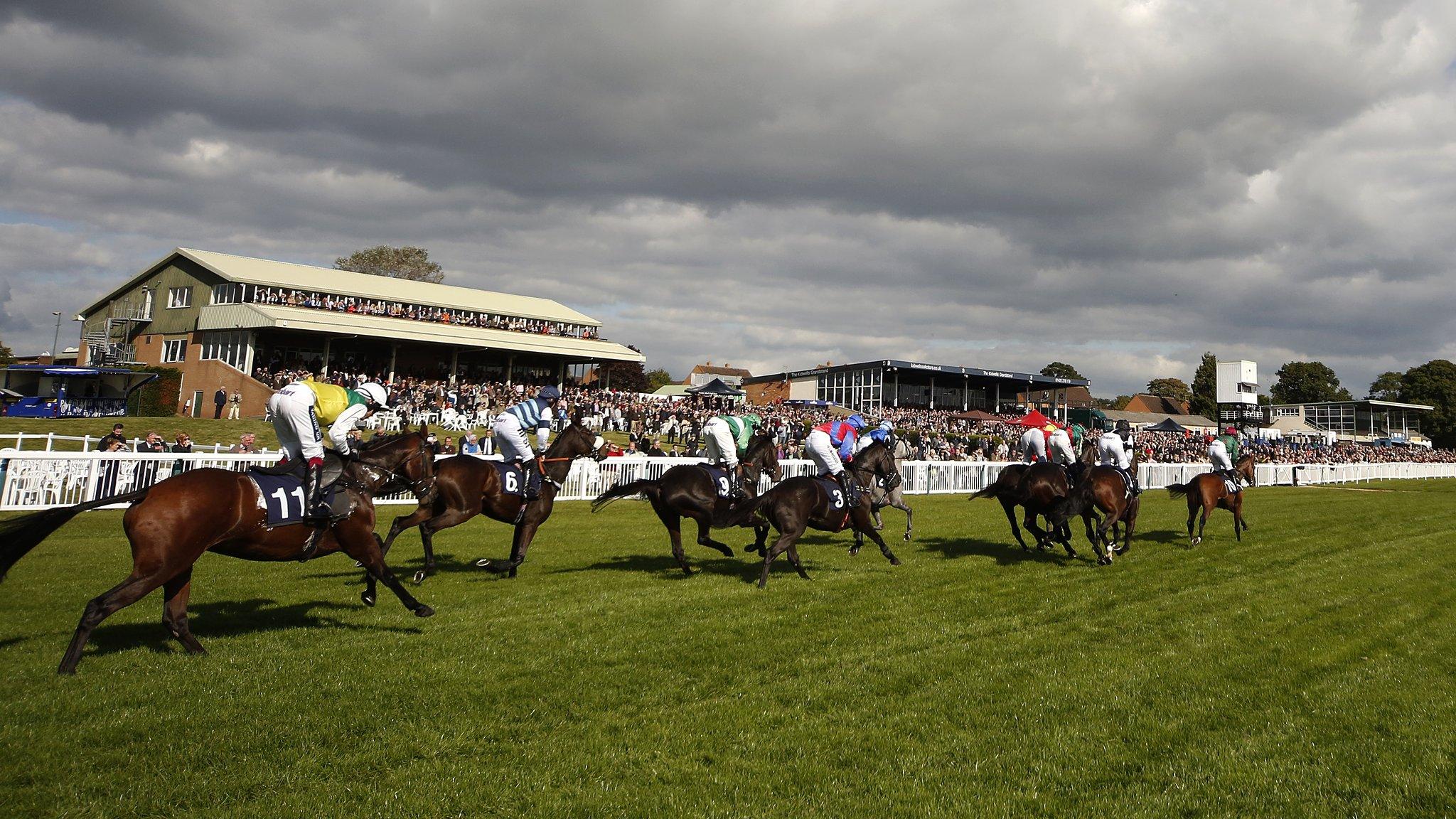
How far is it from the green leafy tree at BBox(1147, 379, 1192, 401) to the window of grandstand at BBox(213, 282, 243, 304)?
94.1 m

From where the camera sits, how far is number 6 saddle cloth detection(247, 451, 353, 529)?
20.3 ft

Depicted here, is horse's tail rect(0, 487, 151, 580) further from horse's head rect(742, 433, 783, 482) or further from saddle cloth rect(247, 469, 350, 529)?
horse's head rect(742, 433, 783, 482)

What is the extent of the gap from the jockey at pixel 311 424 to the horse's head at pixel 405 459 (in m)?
0.96

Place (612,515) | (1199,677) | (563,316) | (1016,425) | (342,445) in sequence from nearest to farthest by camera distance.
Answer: (1199,677) < (342,445) < (612,515) < (1016,425) < (563,316)

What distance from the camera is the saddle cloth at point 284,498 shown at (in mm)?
6184

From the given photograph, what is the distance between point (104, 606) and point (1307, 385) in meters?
119

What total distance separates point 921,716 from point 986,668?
1157 millimetres

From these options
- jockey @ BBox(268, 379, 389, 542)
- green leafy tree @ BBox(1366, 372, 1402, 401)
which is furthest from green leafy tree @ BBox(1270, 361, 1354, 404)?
jockey @ BBox(268, 379, 389, 542)

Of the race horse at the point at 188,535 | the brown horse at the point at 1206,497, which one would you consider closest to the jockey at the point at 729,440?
the race horse at the point at 188,535

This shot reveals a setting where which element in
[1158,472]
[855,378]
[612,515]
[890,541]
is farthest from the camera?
[855,378]

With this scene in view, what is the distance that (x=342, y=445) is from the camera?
7.11 meters

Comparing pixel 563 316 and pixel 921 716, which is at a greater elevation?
pixel 563 316

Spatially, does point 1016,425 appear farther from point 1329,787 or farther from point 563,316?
point 1329,787

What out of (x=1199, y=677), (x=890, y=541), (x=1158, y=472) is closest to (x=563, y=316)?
(x=1158, y=472)
